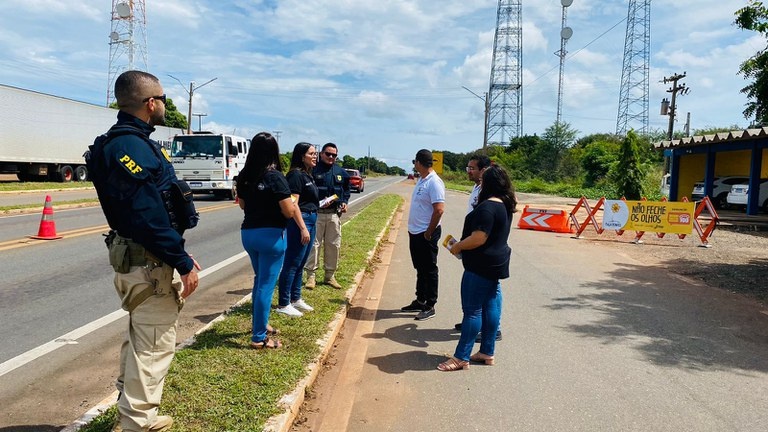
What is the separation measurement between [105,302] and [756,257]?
39.8ft

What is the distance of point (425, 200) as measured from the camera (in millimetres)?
5973

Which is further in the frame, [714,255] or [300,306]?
[714,255]

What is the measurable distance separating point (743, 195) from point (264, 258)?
1044 inches

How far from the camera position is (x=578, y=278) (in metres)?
8.69

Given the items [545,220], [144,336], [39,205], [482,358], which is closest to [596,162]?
[545,220]

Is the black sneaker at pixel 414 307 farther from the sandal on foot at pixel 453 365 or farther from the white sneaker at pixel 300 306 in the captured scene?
the sandal on foot at pixel 453 365

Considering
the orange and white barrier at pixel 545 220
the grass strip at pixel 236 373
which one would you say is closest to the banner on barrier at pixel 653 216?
the orange and white barrier at pixel 545 220

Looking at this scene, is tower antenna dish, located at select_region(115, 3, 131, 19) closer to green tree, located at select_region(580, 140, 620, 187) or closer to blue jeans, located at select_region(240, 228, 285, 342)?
green tree, located at select_region(580, 140, 620, 187)

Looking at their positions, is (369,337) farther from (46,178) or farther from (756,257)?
(46,178)

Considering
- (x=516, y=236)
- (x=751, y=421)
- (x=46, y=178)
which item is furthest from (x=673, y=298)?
(x=46, y=178)

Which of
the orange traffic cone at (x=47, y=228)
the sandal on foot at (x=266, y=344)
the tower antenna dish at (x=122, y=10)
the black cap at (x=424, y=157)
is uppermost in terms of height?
the tower antenna dish at (x=122, y=10)

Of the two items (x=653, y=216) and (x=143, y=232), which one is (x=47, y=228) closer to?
(x=143, y=232)

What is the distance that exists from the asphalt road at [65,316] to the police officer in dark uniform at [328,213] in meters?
1.10

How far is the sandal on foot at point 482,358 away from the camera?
4.71 m
